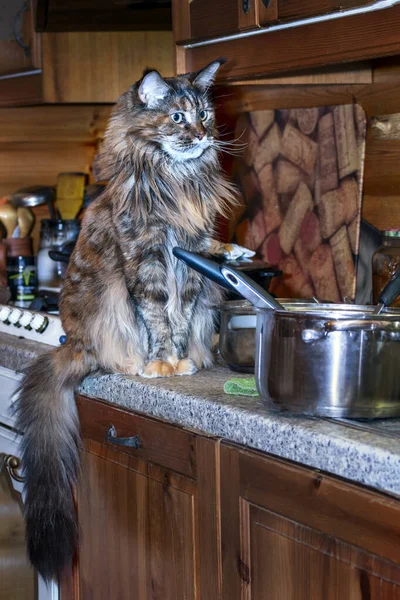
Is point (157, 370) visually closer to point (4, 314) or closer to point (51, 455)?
point (51, 455)

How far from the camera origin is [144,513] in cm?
168

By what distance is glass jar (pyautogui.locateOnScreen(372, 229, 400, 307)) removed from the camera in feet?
6.48

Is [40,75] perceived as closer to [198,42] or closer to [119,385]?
[198,42]

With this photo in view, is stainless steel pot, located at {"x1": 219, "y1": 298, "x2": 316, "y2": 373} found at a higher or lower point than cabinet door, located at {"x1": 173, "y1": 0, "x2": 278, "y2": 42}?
lower

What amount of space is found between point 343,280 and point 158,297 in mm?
551

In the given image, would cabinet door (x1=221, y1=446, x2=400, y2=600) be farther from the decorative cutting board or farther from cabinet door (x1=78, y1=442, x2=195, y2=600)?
the decorative cutting board

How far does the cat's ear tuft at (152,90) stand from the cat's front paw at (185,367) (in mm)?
524

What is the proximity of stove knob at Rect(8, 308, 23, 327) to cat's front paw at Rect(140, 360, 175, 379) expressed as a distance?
2.34 feet

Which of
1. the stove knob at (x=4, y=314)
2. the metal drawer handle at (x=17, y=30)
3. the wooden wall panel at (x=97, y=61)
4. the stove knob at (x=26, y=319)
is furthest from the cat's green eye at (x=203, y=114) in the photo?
the metal drawer handle at (x=17, y=30)

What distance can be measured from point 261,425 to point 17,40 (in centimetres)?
195

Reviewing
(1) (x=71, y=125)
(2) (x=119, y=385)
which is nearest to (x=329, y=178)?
(2) (x=119, y=385)

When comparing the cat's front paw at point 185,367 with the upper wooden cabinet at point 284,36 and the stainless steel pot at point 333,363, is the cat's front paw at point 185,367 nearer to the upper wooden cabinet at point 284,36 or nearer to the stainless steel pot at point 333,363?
the stainless steel pot at point 333,363

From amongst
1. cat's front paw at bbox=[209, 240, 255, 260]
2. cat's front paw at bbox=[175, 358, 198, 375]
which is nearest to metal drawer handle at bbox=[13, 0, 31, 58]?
cat's front paw at bbox=[209, 240, 255, 260]

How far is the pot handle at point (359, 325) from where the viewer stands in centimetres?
122
